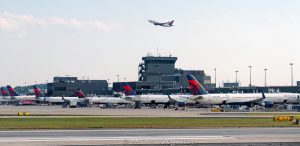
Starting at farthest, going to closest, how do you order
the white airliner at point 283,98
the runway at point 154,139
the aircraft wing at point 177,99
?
the aircraft wing at point 177,99 → the white airliner at point 283,98 → the runway at point 154,139

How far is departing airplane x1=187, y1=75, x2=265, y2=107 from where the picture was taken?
140875 mm

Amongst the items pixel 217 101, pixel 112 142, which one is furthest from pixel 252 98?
pixel 112 142

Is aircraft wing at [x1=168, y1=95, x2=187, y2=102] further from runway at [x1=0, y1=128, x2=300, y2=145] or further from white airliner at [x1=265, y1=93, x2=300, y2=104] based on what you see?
runway at [x1=0, y1=128, x2=300, y2=145]

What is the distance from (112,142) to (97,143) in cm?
138

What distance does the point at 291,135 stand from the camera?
48.9 m

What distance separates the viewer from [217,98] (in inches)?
5600

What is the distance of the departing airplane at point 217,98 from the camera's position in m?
141

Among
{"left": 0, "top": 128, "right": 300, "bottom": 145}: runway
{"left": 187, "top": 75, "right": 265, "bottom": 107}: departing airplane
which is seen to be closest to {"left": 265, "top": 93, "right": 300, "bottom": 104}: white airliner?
{"left": 187, "top": 75, "right": 265, "bottom": 107}: departing airplane

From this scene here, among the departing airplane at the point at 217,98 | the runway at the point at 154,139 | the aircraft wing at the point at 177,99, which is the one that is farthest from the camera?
the aircraft wing at the point at 177,99

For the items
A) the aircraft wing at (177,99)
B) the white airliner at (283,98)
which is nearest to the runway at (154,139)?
the white airliner at (283,98)

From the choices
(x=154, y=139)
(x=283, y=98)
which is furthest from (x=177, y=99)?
(x=154, y=139)

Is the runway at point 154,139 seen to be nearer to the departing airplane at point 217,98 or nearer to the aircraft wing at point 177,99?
the departing airplane at point 217,98

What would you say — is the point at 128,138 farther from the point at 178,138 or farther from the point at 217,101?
the point at 217,101

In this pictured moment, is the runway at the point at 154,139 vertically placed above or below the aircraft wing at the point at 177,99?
below
